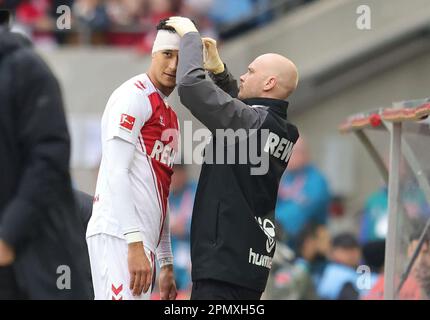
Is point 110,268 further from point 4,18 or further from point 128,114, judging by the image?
point 4,18

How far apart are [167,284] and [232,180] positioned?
0.79 meters

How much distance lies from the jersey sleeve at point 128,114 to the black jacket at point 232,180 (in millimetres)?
242

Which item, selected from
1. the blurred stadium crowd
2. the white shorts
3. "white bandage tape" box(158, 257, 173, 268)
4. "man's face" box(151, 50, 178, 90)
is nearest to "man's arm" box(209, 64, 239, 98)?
"man's face" box(151, 50, 178, 90)

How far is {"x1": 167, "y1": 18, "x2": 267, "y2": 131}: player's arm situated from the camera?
22.0 ft

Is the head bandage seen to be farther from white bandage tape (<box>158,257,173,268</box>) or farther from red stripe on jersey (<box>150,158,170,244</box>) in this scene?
white bandage tape (<box>158,257,173,268</box>)

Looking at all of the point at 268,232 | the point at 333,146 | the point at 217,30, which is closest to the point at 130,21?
the point at 217,30

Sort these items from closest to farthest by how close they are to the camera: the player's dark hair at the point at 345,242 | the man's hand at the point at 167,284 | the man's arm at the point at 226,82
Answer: the man's hand at the point at 167,284
the man's arm at the point at 226,82
the player's dark hair at the point at 345,242

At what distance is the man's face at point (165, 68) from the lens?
23.1 feet

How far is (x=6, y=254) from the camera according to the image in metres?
5.52

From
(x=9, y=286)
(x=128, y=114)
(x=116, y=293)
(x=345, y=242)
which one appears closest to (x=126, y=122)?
(x=128, y=114)

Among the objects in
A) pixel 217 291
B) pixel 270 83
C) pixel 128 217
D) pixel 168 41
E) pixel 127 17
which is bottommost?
pixel 217 291

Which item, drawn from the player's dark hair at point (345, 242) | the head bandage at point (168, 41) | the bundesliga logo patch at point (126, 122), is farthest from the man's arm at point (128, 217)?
the player's dark hair at point (345, 242)

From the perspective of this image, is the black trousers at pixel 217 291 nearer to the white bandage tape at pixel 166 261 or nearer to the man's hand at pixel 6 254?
the white bandage tape at pixel 166 261
